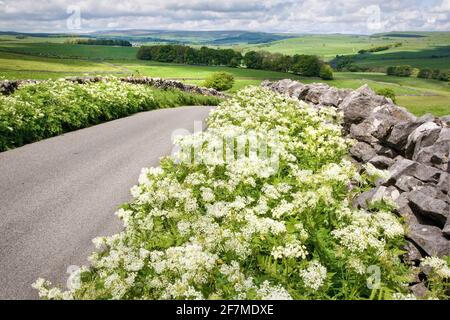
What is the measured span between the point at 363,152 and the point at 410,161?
3788 mm

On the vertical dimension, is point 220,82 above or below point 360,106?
below

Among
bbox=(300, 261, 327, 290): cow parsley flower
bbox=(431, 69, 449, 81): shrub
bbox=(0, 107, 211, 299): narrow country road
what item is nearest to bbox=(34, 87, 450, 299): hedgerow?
bbox=(300, 261, 327, 290): cow parsley flower

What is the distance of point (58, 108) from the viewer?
730 inches

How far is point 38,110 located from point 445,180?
1556cm

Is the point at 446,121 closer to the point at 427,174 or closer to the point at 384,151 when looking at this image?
the point at 384,151

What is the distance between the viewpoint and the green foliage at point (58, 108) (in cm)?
1530

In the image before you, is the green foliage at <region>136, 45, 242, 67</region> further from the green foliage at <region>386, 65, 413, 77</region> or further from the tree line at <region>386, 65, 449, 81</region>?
the tree line at <region>386, 65, 449, 81</region>

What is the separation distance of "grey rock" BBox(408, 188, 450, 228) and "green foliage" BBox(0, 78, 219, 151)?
13.9 metres

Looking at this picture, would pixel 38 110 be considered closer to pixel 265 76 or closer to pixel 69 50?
pixel 265 76

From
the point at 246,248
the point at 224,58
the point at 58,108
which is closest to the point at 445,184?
the point at 246,248

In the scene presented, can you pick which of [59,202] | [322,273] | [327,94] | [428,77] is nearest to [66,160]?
[59,202]

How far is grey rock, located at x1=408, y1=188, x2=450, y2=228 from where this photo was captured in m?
7.79

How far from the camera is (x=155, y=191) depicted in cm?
764
